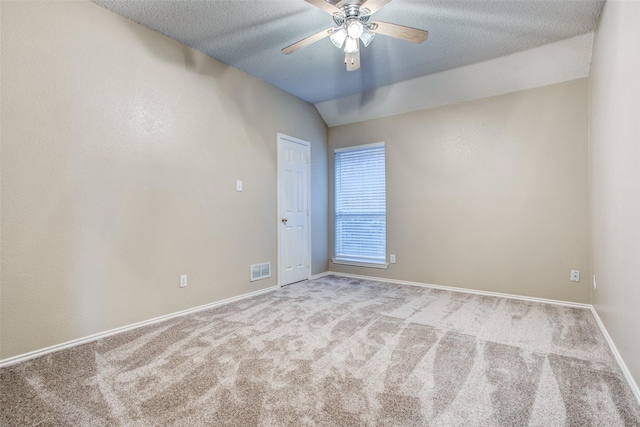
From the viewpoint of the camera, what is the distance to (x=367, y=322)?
2.84 m

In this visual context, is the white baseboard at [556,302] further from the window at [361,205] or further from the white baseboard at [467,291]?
the window at [361,205]

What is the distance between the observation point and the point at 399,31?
231 cm

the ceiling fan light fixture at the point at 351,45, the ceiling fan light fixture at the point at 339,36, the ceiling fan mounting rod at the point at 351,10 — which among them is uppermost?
the ceiling fan mounting rod at the point at 351,10

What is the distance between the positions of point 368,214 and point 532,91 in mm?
2521

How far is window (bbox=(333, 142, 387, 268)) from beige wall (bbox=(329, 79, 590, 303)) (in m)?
0.18

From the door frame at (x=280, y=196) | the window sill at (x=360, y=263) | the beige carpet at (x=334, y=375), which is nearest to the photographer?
the beige carpet at (x=334, y=375)

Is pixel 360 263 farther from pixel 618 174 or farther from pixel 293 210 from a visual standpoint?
pixel 618 174

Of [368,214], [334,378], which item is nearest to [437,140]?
[368,214]

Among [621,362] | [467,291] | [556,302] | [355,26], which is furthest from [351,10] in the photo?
[556,302]

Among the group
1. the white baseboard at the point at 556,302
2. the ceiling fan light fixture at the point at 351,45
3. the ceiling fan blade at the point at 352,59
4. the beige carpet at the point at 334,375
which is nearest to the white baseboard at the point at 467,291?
the white baseboard at the point at 556,302

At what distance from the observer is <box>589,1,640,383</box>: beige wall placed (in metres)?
1.69

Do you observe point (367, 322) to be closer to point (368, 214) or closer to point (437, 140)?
point (368, 214)

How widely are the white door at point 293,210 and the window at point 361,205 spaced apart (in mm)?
654

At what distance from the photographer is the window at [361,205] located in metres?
4.70
